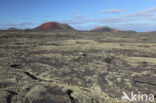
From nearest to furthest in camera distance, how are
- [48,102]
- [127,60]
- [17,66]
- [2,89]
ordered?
[48,102]
[2,89]
[17,66]
[127,60]

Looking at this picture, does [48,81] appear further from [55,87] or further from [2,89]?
[2,89]

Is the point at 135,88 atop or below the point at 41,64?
below

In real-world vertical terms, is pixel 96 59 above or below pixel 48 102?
above

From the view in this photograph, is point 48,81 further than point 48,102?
Yes

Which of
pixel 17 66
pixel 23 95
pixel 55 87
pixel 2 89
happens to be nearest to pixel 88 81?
pixel 55 87

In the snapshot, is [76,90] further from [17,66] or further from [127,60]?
[127,60]

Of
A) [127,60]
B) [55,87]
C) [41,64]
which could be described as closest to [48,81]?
[55,87]

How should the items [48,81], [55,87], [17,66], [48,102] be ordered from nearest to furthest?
1. [48,102]
2. [55,87]
3. [48,81]
4. [17,66]

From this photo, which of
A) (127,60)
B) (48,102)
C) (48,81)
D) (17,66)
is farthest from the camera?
(127,60)

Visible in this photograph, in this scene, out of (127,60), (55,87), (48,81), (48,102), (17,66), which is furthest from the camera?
(127,60)
